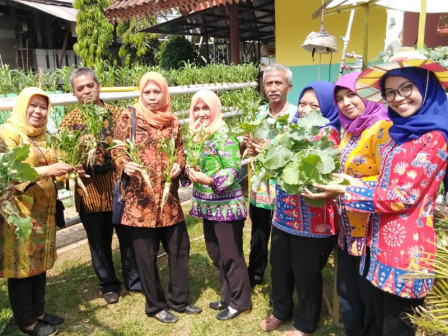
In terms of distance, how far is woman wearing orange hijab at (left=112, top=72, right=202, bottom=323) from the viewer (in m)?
2.80

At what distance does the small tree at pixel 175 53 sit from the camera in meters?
10.4

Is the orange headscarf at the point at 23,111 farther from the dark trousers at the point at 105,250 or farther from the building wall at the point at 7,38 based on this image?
the building wall at the point at 7,38

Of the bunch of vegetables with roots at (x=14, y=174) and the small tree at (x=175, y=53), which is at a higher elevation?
the small tree at (x=175, y=53)

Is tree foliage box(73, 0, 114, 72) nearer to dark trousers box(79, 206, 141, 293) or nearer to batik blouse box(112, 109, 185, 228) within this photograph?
dark trousers box(79, 206, 141, 293)

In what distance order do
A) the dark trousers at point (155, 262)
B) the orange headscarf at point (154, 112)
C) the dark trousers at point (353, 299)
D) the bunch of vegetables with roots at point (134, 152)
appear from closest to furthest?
the dark trousers at point (353, 299) < the bunch of vegetables with roots at point (134, 152) < the orange headscarf at point (154, 112) < the dark trousers at point (155, 262)

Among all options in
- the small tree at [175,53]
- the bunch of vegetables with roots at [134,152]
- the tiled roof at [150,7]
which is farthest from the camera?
the small tree at [175,53]

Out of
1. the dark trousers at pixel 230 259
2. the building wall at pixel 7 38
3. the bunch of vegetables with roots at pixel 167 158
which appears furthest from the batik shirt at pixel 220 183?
the building wall at pixel 7 38

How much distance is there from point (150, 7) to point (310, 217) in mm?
5630

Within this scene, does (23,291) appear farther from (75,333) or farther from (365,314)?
(365,314)

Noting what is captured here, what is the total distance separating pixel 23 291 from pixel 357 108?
250cm

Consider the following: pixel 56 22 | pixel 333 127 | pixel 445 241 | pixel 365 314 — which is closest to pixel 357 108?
pixel 333 127

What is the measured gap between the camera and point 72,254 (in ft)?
14.3

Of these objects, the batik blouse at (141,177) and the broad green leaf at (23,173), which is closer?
the broad green leaf at (23,173)

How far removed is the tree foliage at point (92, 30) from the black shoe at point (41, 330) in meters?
9.19
